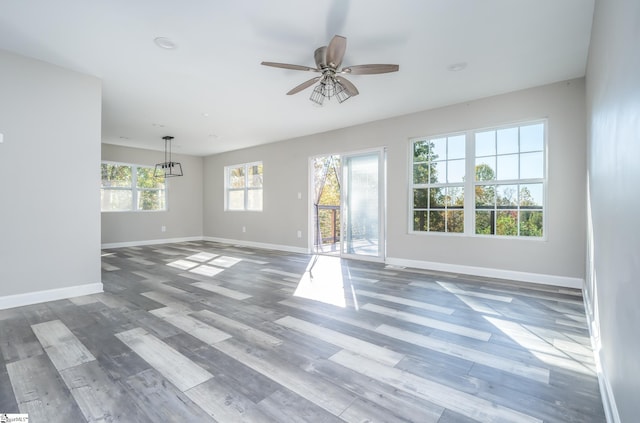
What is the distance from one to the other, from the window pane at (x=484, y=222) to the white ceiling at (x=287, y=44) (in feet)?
5.39

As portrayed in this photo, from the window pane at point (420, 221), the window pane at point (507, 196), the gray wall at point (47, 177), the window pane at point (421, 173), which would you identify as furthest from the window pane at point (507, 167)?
the gray wall at point (47, 177)

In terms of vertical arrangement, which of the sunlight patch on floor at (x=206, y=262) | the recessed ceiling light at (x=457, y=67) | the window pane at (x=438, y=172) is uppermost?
the recessed ceiling light at (x=457, y=67)

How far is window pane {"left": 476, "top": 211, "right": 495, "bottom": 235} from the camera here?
4.29m

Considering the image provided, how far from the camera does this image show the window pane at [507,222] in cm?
411

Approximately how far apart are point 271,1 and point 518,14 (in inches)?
77.5

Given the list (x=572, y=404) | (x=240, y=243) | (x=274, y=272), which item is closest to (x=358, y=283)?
(x=274, y=272)

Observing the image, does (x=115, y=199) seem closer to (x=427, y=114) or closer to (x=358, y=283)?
(x=358, y=283)

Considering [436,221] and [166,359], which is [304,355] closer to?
[166,359]

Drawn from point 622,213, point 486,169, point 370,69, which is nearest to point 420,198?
point 486,169

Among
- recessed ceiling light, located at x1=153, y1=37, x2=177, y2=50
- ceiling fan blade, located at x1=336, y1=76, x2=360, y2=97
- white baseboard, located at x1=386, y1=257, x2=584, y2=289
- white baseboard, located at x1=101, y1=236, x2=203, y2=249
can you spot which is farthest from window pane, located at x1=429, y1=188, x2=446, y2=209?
white baseboard, located at x1=101, y1=236, x2=203, y2=249

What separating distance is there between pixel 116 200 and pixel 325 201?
5.08 meters

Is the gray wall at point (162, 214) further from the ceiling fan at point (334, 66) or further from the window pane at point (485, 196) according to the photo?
the window pane at point (485, 196)

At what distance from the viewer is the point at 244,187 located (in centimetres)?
790

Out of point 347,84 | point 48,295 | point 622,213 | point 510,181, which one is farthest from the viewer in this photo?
point 510,181
